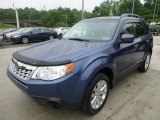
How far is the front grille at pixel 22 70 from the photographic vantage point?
2.47m

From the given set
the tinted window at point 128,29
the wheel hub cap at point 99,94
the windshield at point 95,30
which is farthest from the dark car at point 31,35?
the wheel hub cap at point 99,94

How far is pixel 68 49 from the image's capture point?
2854 millimetres

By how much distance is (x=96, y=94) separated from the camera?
296 cm

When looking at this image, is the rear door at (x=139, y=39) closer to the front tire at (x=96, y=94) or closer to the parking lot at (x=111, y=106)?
the parking lot at (x=111, y=106)

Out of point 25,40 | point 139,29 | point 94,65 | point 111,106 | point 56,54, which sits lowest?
point 111,106

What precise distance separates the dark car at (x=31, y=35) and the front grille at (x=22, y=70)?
11.5 metres

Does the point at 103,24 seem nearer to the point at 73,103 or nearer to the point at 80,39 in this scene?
the point at 80,39

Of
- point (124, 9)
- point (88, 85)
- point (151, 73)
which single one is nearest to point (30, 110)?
point (88, 85)

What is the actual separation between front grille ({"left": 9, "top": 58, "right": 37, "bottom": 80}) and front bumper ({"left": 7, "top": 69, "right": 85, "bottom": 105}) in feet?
0.31

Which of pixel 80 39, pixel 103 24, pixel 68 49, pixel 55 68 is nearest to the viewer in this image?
pixel 55 68

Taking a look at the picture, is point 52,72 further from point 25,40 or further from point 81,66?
point 25,40

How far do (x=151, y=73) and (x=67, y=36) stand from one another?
114 inches

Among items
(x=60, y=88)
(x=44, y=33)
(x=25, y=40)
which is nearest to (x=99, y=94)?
(x=60, y=88)

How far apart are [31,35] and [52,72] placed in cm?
1281
